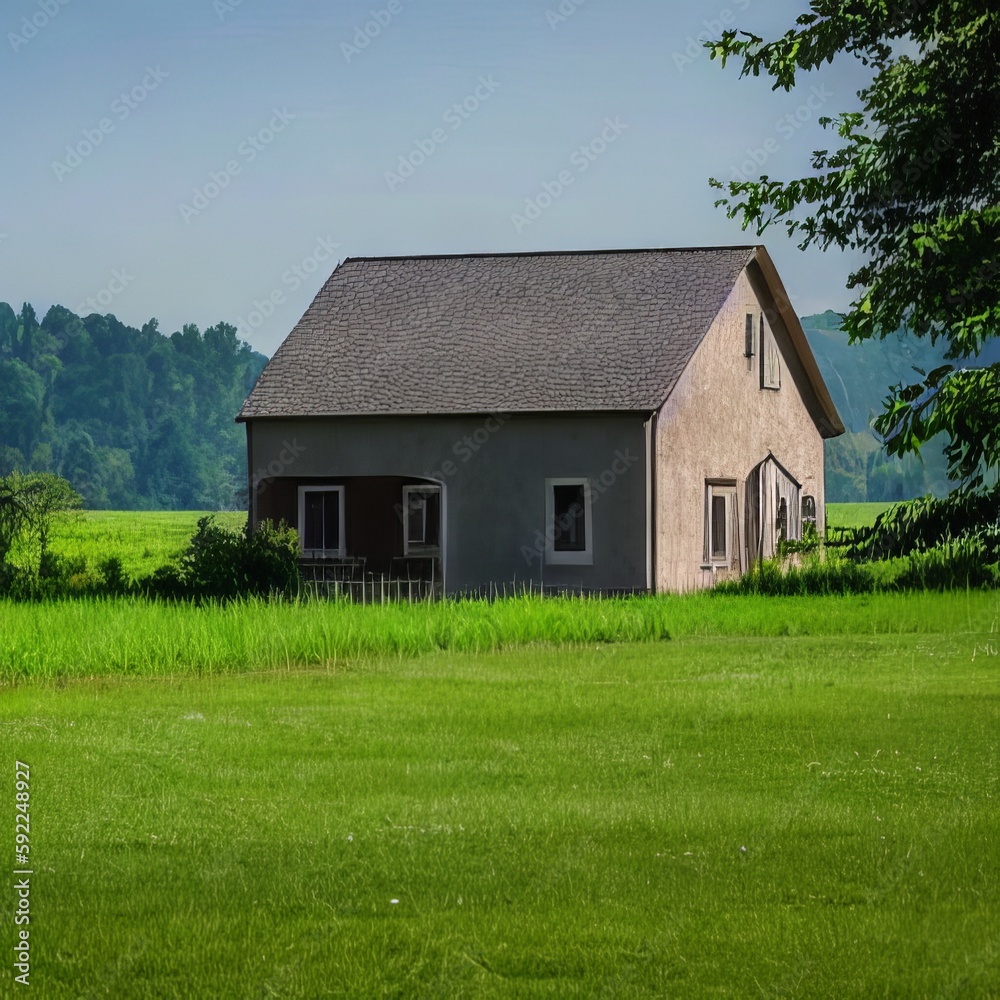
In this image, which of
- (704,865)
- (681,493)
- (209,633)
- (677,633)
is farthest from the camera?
(681,493)

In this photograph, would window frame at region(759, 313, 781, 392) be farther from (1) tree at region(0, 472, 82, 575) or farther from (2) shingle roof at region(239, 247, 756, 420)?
(1) tree at region(0, 472, 82, 575)

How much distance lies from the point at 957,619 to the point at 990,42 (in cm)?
817

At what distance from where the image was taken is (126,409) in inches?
4624

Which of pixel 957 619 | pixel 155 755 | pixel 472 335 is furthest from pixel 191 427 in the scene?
pixel 155 755

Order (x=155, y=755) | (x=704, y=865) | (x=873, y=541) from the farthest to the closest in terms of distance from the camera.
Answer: (x=873, y=541) → (x=155, y=755) → (x=704, y=865)

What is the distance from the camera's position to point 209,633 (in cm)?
1889

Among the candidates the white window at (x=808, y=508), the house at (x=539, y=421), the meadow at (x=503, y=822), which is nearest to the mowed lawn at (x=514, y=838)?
the meadow at (x=503, y=822)

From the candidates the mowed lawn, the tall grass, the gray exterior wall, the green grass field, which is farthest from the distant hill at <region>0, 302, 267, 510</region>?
the mowed lawn

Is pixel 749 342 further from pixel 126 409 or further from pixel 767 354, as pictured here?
pixel 126 409

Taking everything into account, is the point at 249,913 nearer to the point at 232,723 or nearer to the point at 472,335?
the point at 232,723

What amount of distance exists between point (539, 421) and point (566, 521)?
1947 mm

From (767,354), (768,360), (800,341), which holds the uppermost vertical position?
(800,341)

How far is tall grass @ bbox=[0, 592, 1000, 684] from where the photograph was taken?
17.7m

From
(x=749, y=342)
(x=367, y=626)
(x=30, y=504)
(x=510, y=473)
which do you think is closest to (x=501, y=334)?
(x=510, y=473)
